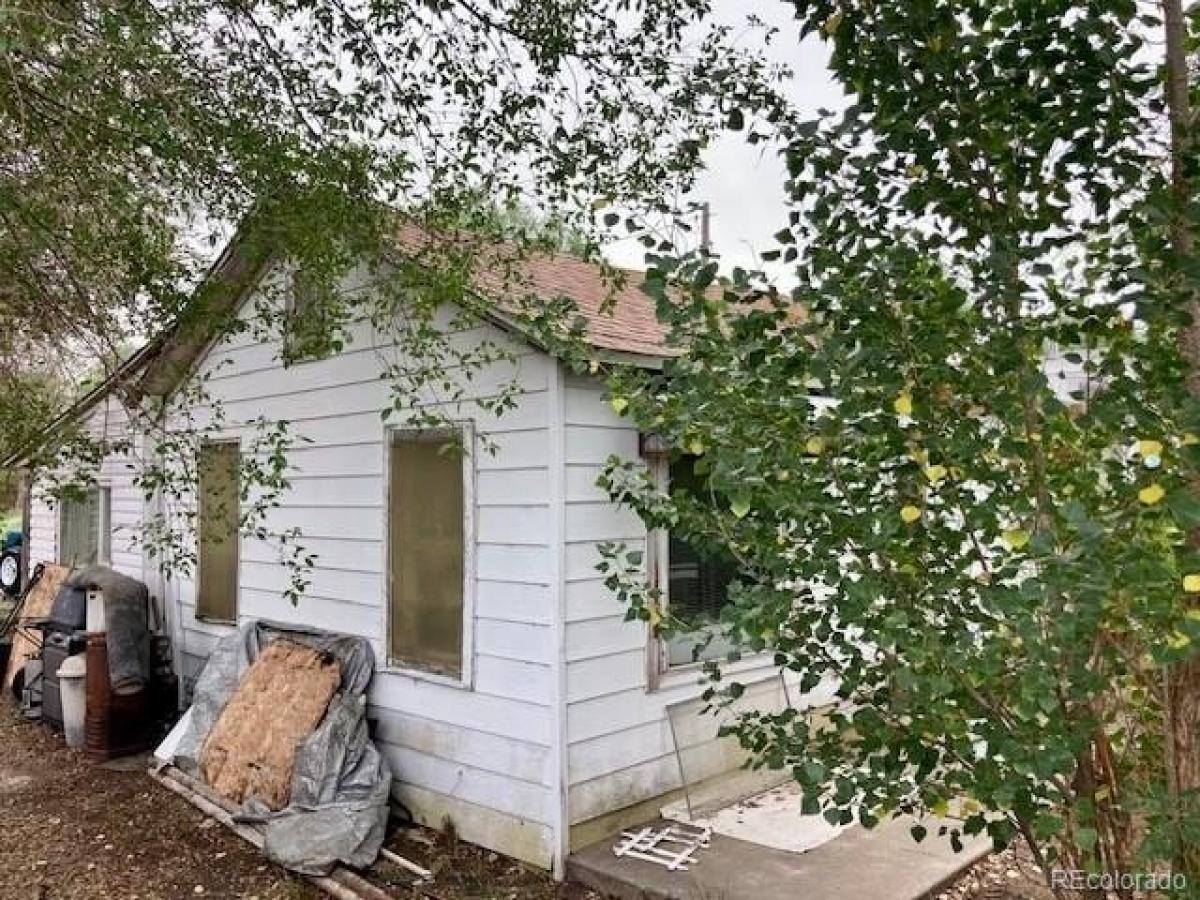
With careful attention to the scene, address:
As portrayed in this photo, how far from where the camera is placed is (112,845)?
4.80 metres

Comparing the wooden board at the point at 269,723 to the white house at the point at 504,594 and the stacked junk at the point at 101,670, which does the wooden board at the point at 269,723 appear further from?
the stacked junk at the point at 101,670

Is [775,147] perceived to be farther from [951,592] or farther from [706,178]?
[706,178]

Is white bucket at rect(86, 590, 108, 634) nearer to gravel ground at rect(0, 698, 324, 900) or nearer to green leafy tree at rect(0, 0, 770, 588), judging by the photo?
gravel ground at rect(0, 698, 324, 900)

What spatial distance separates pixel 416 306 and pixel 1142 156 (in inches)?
125

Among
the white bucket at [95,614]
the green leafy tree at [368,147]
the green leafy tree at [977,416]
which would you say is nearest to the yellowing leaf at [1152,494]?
the green leafy tree at [977,416]

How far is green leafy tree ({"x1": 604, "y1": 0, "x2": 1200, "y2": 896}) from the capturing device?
1.68 metres

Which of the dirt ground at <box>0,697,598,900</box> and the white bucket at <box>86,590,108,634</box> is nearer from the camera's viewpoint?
the dirt ground at <box>0,697,598,900</box>

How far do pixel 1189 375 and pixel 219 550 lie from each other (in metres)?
6.89

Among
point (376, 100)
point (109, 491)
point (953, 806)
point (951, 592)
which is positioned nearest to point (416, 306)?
point (376, 100)

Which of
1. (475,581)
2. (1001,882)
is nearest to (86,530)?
(475,581)

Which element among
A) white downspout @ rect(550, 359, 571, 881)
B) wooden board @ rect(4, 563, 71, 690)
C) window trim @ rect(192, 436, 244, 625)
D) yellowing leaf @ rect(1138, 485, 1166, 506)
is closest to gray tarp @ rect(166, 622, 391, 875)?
window trim @ rect(192, 436, 244, 625)

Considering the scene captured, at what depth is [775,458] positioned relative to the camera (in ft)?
6.38

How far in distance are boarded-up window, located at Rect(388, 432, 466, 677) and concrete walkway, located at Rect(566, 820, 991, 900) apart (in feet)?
4.58

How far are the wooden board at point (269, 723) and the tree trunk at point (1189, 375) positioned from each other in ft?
14.3
